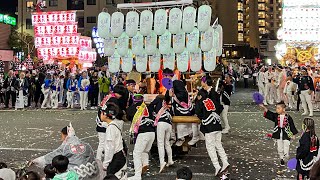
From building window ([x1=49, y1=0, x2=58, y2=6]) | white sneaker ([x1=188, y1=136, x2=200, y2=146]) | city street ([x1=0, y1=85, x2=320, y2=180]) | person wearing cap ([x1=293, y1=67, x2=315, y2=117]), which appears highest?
building window ([x1=49, y1=0, x2=58, y2=6])

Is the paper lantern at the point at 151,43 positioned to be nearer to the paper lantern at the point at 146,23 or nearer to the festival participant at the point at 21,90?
the paper lantern at the point at 146,23

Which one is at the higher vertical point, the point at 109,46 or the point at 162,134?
the point at 109,46

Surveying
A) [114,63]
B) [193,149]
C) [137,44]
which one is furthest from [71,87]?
[193,149]

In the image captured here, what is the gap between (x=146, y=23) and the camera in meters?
13.0

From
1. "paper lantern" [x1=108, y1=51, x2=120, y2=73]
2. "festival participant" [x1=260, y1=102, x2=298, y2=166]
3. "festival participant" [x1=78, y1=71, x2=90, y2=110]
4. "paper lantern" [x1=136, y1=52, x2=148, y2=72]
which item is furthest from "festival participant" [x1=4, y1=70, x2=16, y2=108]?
"festival participant" [x1=260, y1=102, x2=298, y2=166]

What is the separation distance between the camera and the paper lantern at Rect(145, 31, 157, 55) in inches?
508

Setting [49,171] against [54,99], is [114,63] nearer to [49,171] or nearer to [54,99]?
[49,171]

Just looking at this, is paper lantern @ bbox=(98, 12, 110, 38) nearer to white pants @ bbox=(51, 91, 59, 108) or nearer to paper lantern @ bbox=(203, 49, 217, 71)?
paper lantern @ bbox=(203, 49, 217, 71)

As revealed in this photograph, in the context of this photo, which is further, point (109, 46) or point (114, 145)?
point (109, 46)

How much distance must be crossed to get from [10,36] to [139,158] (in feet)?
159

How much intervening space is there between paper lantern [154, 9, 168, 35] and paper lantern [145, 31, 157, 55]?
0.67 ft

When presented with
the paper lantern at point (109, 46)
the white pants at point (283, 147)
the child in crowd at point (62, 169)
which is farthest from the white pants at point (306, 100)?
the child in crowd at point (62, 169)

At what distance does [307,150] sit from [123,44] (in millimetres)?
8229

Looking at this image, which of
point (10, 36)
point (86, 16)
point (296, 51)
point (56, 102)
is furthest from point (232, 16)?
point (56, 102)
